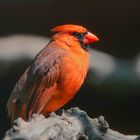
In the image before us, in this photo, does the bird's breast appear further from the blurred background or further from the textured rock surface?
the blurred background

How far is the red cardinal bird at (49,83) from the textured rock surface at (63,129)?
50cm

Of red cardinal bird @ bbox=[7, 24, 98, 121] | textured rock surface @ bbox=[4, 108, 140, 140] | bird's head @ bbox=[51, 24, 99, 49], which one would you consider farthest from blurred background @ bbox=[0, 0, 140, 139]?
textured rock surface @ bbox=[4, 108, 140, 140]

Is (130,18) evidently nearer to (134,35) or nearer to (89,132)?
(134,35)

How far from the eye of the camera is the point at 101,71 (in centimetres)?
1061

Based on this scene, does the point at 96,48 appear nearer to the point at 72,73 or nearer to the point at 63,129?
the point at 72,73

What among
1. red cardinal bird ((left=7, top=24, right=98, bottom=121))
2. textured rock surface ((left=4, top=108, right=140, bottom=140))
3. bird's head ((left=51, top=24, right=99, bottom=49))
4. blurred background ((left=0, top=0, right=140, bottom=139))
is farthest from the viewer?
blurred background ((left=0, top=0, right=140, bottom=139))

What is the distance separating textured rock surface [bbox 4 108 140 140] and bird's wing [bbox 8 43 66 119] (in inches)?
21.4

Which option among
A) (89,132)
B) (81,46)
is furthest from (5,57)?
(89,132)

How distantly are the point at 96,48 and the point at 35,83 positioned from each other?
2.91m

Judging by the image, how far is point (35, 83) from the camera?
8328mm

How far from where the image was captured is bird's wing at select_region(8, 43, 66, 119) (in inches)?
325

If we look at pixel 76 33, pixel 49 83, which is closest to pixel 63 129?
pixel 49 83

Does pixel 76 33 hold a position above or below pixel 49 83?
above

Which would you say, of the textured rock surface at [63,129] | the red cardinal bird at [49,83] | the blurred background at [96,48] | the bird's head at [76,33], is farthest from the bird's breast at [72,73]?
the blurred background at [96,48]
